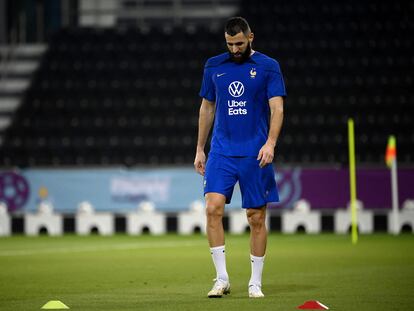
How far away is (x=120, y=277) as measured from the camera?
9977 millimetres

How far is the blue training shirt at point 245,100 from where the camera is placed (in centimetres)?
789

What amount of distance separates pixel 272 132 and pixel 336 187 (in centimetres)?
1283

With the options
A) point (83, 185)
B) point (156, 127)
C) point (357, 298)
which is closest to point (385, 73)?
point (156, 127)

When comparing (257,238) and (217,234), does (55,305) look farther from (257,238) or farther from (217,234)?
(257,238)

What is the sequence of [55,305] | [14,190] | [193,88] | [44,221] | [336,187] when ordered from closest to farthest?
[55,305], [336,187], [14,190], [44,221], [193,88]

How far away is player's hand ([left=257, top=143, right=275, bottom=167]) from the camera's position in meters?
7.68

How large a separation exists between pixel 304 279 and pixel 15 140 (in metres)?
16.3

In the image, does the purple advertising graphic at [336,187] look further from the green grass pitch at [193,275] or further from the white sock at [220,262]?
the white sock at [220,262]

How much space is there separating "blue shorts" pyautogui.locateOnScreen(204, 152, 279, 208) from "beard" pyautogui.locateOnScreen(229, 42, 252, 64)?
74 cm


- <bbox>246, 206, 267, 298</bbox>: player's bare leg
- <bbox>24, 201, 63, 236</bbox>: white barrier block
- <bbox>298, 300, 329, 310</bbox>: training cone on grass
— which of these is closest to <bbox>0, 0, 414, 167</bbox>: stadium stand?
<bbox>24, 201, 63, 236</bbox>: white barrier block

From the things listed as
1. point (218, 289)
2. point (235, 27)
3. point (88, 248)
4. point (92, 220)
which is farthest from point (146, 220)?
point (235, 27)

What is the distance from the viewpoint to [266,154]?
7.69m

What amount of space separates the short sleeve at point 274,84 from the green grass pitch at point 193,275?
1530 mm

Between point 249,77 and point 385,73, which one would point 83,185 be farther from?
point 249,77
